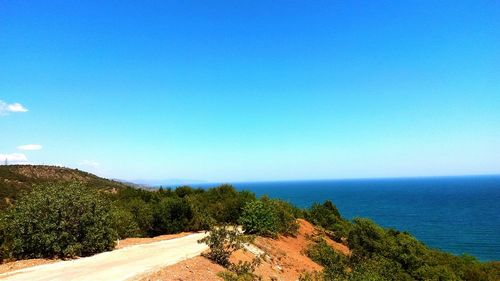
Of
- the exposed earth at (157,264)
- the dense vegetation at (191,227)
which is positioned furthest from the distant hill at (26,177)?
the exposed earth at (157,264)

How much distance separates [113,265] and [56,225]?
3692 millimetres

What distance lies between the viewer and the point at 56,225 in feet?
49.2

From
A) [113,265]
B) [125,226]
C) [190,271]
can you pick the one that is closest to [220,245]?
[190,271]

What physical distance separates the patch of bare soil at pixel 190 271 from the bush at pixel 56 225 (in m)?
5.39

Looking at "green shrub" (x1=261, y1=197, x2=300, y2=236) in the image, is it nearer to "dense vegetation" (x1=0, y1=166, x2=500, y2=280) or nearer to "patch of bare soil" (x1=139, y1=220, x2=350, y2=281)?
"dense vegetation" (x1=0, y1=166, x2=500, y2=280)

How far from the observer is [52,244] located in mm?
14641

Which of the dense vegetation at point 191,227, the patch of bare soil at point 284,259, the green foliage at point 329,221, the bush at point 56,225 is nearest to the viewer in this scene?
the bush at point 56,225

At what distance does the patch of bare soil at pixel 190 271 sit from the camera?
11.3 m

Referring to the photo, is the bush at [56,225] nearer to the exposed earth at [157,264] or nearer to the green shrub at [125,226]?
the exposed earth at [157,264]

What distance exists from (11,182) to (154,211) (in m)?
49.6

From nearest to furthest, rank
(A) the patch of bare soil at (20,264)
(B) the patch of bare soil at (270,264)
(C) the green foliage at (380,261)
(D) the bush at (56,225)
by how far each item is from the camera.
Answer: (B) the patch of bare soil at (270,264) → (A) the patch of bare soil at (20,264) → (D) the bush at (56,225) → (C) the green foliage at (380,261)

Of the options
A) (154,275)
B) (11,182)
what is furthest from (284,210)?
(11,182)

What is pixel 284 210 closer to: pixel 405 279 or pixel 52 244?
pixel 405 279

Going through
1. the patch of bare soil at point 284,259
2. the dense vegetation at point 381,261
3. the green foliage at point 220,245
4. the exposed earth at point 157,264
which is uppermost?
the green foliage at point 220,245
